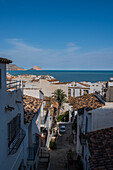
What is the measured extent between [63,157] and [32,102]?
8898 millimetres

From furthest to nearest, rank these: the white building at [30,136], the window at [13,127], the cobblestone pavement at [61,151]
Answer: the cobblestone pavement at [61,151], the white building at [30,136], the window at [13,127]

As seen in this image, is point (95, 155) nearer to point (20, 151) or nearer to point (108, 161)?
point (108, 161)

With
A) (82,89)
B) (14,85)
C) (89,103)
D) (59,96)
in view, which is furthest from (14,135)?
(82,89)

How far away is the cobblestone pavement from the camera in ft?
60.5

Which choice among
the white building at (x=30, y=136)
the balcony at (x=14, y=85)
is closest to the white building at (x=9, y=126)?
the balcony at (x=14, y=85)

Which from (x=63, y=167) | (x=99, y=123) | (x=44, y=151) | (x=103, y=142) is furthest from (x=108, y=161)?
(x=44, y=151)

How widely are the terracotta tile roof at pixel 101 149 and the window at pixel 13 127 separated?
439 centimetres

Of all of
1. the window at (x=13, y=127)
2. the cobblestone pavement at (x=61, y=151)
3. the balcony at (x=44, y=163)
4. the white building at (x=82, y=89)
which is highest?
the window at (x=13, y=127)

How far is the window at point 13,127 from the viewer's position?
28.5 ft

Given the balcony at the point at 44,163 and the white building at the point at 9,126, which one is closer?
the white building at the point at 9,126

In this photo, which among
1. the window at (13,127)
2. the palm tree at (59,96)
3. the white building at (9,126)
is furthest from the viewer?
the palm tree at (59,96)

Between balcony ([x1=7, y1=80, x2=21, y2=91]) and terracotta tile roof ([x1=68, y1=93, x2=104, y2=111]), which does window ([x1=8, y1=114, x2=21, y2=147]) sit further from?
terracotta tile roof ([x1=68, y1=93, x2=104, y2=111])

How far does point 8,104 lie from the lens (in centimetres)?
858

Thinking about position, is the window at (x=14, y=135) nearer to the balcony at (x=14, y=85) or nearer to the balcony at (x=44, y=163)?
the balcony at (x=14, y=85)
